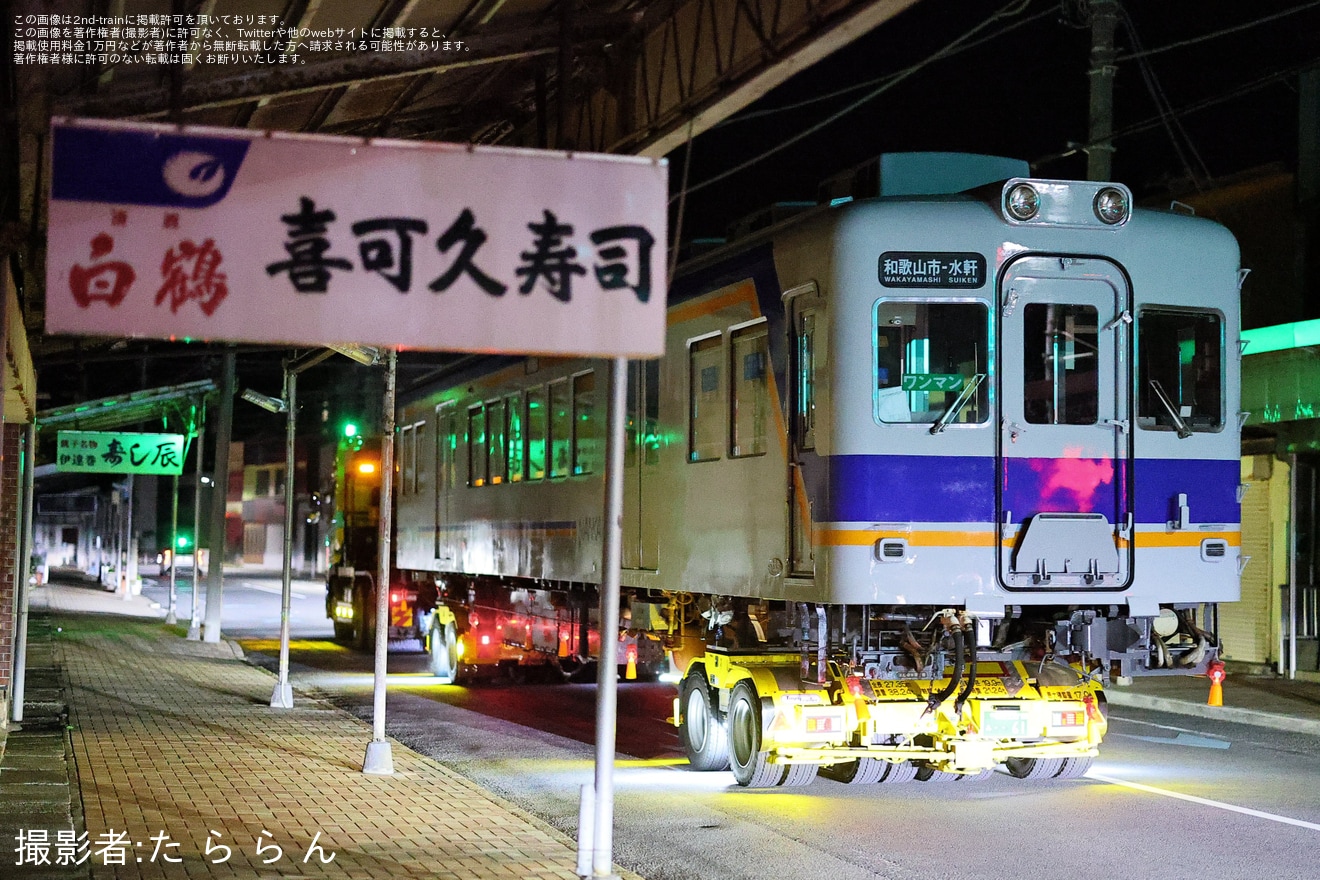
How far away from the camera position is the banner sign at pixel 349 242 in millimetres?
5992

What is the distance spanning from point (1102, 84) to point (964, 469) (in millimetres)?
9877

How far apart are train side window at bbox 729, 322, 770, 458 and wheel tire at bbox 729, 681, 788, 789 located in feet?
5.72

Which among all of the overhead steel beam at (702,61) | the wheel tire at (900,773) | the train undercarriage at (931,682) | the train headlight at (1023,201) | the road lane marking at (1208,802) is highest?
the overhead steel beam at (702,61)

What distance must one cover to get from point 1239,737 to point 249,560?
79398mm

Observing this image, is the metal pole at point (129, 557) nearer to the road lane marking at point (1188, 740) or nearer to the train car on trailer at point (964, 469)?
the road lane marking at point (1188, 740)

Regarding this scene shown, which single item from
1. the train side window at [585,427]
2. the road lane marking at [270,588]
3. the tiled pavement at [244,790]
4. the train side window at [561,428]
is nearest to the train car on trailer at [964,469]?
the tiled pavement at [244,790]

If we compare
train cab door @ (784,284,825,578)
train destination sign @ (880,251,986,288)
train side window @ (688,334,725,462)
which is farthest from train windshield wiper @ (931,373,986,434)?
train side window @ (688,334,725,462)

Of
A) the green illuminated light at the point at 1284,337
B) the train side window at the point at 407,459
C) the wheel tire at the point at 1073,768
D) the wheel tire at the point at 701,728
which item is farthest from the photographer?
the train side window at the point at 407,459

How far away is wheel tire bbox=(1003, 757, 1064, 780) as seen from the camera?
463 inches

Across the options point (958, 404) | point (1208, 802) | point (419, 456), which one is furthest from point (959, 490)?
point (419, 456)

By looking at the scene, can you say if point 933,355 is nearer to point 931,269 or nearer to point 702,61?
point 931,269

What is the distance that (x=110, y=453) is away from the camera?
2414cm

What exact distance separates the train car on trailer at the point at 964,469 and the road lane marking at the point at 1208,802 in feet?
1.36

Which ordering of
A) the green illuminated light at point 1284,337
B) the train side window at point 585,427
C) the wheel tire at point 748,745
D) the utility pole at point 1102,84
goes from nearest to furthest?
the wheel tire at point 748,745
the train side window at point 585,427
the utility pole at point 1102,84
the green illuminated light at point 1284,337
